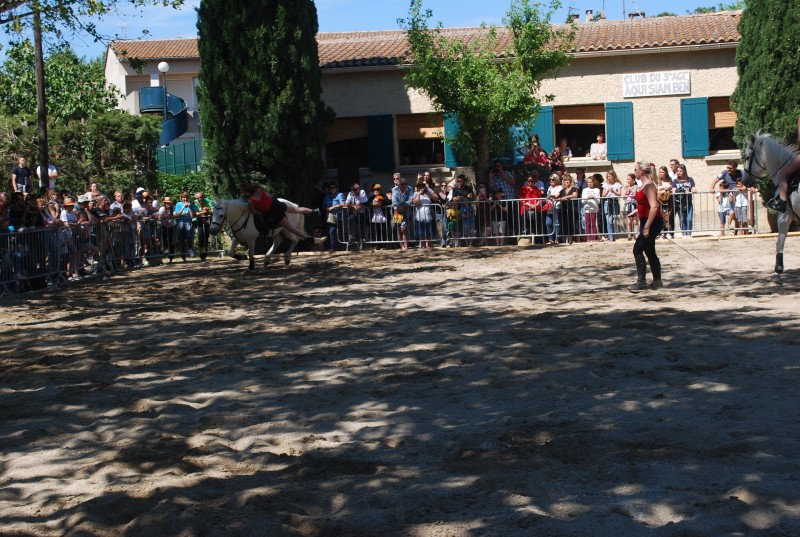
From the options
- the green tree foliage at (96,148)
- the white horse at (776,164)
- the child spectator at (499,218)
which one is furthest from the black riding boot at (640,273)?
the green tree foliage at (96,148)

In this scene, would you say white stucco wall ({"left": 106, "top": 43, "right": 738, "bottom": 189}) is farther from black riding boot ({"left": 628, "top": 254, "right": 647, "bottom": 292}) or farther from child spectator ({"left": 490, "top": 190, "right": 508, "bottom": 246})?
black riding boot ({"left": 628, "top": 254, "right": 647, "bottom": 292})

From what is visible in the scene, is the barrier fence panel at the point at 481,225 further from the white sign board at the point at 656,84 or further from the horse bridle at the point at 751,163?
the horse bridle at the point at 751,163

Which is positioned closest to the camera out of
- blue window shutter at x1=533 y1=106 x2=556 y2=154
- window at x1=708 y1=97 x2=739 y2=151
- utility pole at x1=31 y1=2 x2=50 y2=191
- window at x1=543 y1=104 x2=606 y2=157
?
utility pole at x1=31 y1=2 x2=50 y2=191

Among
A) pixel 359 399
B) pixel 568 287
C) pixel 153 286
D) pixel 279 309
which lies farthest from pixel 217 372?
pixel 153 286

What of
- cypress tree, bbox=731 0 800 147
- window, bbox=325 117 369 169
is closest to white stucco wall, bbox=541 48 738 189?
cypress tree, bbox=731 0 800 147

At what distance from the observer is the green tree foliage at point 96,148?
32500mm

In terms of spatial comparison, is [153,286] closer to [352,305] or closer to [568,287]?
[352,305]

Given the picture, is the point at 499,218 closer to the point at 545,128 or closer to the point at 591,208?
the point at 591,208

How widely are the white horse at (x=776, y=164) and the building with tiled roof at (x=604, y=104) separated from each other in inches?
449

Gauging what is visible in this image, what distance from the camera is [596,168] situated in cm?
2691

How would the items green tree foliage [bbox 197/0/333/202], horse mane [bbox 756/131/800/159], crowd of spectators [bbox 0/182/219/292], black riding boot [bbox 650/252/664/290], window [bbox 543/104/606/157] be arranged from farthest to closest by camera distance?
1. window [bbox 543/104/606/157]
2. green tree foliage [bbox 197/0/333/202]
3. crowd of spectators [bbox 0/182/219/292]
4. horse mane [bbox 756/131/800/159]
5. black riding boot [bbox 650/252/664/290]

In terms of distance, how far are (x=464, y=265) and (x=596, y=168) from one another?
9541mm

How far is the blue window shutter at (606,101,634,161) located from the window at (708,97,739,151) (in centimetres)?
203

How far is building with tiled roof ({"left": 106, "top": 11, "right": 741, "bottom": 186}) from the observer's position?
26266 mm
